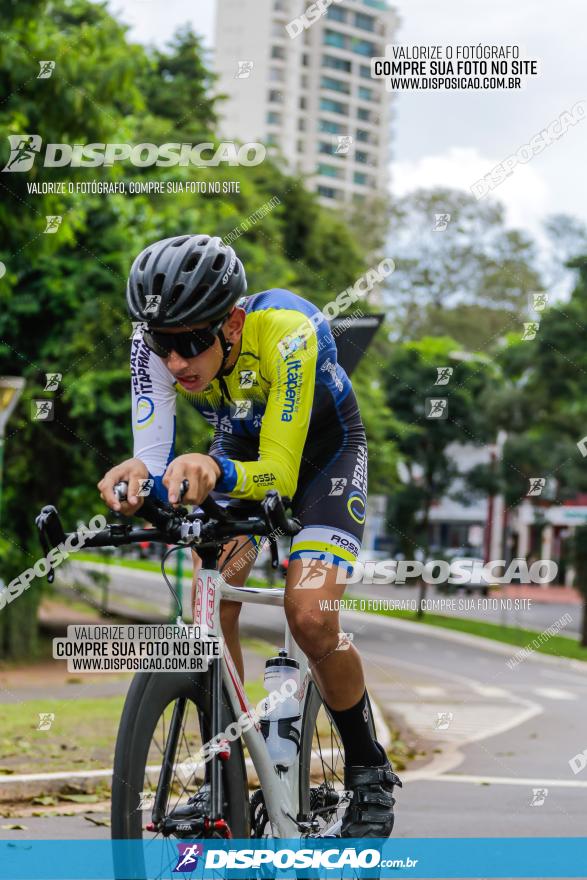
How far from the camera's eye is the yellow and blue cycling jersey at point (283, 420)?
3859 millimetres

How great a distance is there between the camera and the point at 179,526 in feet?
11.8

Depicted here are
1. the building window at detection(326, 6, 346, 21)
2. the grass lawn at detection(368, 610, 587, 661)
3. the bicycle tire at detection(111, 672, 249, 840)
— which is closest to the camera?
the bicycle tire at detection(111, 672, 249, 840)

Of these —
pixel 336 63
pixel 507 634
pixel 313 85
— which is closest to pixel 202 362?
pixel 507 634

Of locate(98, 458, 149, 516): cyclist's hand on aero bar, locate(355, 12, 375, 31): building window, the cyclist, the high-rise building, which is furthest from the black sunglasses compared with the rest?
locate(355, 12, 375, 31): building window

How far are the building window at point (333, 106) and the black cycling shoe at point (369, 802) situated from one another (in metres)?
121

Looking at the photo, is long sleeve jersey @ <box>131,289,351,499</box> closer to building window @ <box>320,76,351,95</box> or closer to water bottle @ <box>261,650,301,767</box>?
water bottle @ <box>261,650,301,767</box>

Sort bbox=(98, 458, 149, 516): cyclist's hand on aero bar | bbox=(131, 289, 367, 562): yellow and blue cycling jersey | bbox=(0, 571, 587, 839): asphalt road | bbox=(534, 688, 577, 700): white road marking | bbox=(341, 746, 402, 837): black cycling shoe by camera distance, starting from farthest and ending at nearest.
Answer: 1. bbox=(534, 688, 577, 700): white road marking
2. bbox=(0, 571, 587, 839): asphalt road
3. bbox=(341, 746, 402, 837): black cycling shoe
4. bbox=(131, 289, 367, 562): yellow and blue cycling jersey
5. bbox=(98, 458, 149, 516): cyclist's hand on aero bar

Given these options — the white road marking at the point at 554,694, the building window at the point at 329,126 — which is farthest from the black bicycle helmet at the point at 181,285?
the building window at the point at 329,126

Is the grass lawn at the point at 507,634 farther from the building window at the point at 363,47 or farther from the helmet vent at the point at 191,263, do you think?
the building window at the point at 363,47

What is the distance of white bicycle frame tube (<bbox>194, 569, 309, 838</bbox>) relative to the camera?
12.3 feet

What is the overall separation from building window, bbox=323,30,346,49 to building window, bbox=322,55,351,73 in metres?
1.06

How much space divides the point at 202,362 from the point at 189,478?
0.61 m

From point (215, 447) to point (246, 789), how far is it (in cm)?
128

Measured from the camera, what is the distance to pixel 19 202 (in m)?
10.8
